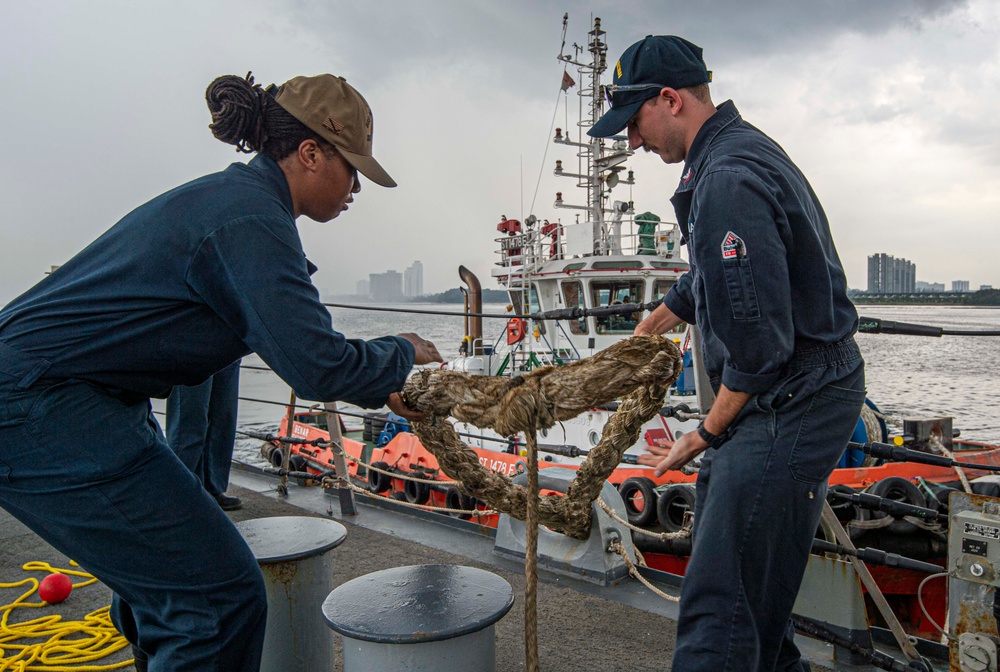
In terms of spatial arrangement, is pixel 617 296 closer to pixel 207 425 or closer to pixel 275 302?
pixel 207 425

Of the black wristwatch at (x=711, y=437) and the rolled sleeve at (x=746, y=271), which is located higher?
the rolled sleeve at (x=746, y=271)

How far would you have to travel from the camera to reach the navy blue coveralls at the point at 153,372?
1523 millimetres

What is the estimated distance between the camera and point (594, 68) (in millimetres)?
13930

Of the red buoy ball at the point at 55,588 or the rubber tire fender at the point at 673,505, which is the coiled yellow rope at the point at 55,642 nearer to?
the red buoy ball at the point at 55,588

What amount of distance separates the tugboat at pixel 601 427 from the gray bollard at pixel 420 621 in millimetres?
1090

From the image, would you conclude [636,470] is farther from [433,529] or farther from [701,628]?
[701,628]

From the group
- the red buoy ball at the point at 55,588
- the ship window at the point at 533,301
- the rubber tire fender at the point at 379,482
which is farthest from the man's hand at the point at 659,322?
the ship window at the point at 533,301

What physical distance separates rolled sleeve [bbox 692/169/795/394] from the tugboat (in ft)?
3.03

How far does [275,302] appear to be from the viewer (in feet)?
5.04

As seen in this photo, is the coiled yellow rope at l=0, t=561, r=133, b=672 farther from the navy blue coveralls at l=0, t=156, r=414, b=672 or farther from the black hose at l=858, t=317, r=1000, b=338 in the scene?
the black hose at l=858, t=317, r=1000, b=338

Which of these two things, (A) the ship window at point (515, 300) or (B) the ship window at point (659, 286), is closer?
(B) the ship window at point (659, 286)

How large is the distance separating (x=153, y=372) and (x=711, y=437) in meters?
1.40

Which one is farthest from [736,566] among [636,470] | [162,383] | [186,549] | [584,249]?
[584,249]

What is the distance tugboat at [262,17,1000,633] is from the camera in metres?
4.96
